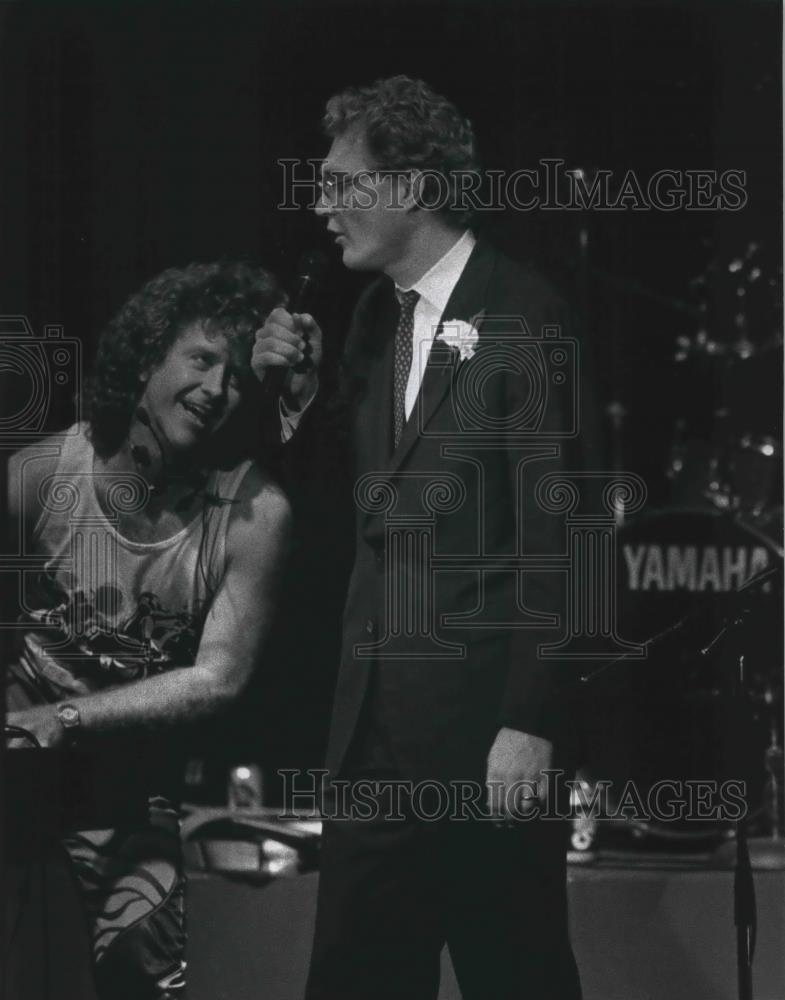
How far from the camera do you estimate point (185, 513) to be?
293cm

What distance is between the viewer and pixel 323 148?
2.96m

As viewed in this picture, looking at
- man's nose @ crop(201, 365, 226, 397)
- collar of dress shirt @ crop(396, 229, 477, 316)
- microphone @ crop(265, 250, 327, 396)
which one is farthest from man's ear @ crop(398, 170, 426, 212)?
man's nose @ crop(201, 365, 226, 397)

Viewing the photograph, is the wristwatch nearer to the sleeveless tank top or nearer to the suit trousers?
the sleeveless tank top

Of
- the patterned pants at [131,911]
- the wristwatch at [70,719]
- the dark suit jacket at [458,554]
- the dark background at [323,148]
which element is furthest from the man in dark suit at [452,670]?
the wristwatch at [70,719]

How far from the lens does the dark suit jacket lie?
9.35 ft

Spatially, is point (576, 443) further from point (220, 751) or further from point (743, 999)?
point (743, 999)

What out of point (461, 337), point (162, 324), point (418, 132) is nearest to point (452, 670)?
point (461, 337)

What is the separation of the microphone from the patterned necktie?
21cm

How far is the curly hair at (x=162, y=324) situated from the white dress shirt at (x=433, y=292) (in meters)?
0.34

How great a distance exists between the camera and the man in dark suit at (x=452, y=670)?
2.85m

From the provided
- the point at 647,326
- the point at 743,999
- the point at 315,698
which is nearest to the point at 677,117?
the point at 647,326

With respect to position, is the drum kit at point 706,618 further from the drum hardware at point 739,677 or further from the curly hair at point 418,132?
the curly hair at point 418,132

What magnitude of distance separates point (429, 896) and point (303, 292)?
150 cm

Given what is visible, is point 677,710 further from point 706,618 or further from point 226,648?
point 226,648
